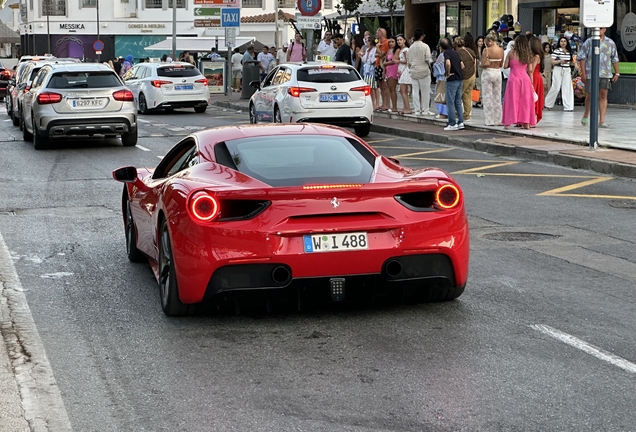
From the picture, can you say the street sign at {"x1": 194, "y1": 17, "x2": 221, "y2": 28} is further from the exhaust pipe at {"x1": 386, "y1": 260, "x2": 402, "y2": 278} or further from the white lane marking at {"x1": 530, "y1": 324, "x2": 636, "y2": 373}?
the white lane marking at {"x1": 530, "y1": 324, "x2": 636, "y2": 373}

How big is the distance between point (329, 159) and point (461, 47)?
1568 centimetres

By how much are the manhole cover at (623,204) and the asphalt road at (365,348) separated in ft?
4.66

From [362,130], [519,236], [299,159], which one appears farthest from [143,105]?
[299,159]

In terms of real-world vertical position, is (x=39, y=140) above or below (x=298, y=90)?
below

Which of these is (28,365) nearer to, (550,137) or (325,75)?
(550,137)

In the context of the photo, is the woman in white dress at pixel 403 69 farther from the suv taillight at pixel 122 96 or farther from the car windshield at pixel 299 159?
the car windshield at pixel 299 159

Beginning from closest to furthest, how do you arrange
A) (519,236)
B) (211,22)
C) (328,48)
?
1. (519,236)
2. (328,48)
3. (211,22)

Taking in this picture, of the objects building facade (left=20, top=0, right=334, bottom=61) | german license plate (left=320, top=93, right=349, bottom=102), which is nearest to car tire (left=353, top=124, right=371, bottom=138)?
german license plate (left=320, top=93, right=349, bottom=102)

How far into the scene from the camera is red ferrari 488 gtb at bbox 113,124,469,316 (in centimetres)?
672

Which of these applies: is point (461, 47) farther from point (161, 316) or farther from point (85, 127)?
point (161, 316)

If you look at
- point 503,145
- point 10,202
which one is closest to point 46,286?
point 10,202

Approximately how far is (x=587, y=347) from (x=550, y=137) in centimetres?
1348

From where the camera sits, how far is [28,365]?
6109 millimetres

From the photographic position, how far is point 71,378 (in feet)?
19.2
